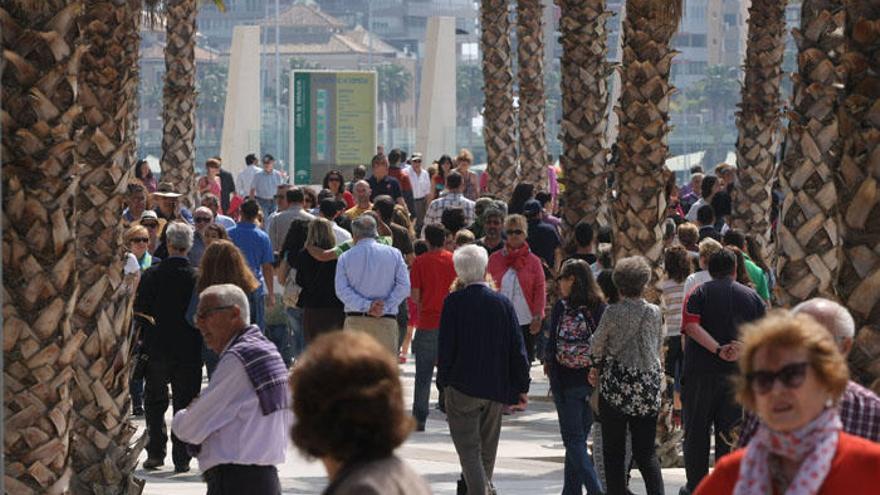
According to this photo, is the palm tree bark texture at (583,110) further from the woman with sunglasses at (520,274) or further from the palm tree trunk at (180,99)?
the palm tree trunk at (180,99)

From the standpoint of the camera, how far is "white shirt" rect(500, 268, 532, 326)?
16.4 metres

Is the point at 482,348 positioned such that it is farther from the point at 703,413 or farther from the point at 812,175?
the point at 812,175

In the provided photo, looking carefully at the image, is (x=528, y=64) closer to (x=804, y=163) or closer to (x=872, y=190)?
(x=804, y=163)

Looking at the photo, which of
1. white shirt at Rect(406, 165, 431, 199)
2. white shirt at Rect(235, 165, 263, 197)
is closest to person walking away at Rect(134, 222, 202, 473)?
white shirt at Rect(406, 165, 431, 199)

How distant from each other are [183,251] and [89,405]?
202 cm

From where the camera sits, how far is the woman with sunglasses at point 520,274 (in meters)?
16.2

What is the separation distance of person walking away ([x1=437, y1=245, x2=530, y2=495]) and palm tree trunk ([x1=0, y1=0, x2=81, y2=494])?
3.07m

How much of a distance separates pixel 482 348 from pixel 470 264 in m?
0.53

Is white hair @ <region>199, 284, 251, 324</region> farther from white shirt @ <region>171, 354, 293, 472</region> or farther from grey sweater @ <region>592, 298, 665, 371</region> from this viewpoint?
grey sweater @ <region>592, 298, 665, 371</region>

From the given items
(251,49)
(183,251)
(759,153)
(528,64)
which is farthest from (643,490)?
(251,49)

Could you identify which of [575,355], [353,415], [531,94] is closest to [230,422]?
[353,415]

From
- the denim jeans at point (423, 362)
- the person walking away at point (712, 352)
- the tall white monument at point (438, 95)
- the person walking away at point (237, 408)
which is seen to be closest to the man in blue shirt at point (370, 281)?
the denim jeans at point (423, 362)

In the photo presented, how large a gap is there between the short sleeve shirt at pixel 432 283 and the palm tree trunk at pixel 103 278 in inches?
161

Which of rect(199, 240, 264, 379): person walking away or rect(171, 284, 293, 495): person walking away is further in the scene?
rect(199, 240, 264, 379): person walking away
